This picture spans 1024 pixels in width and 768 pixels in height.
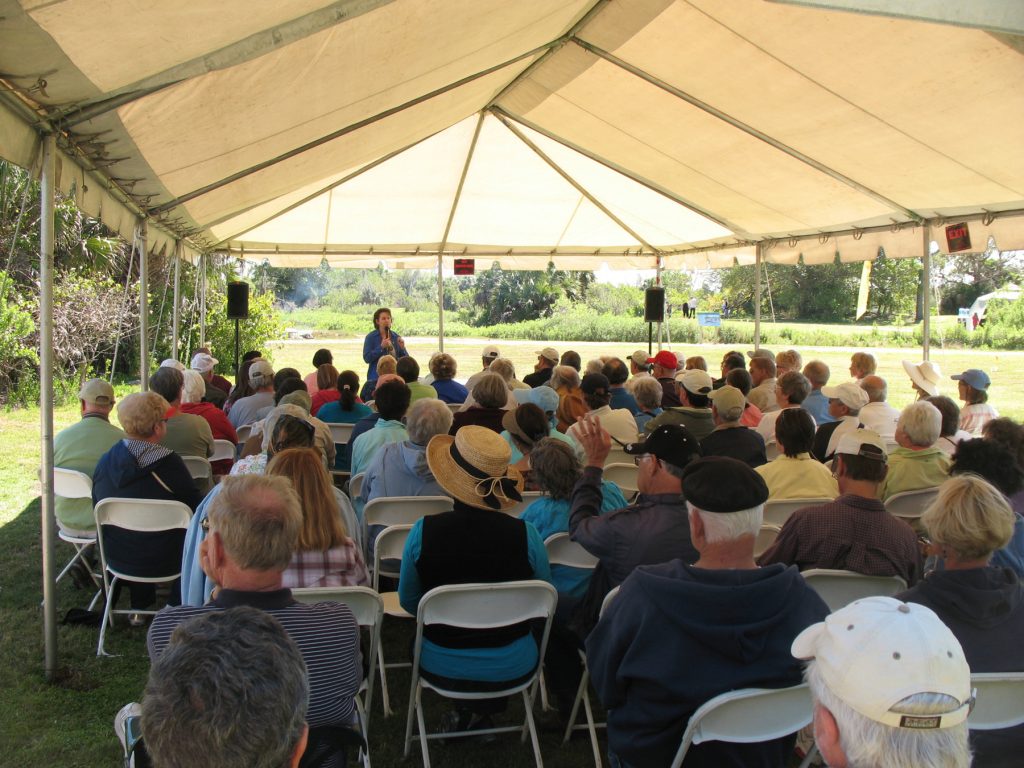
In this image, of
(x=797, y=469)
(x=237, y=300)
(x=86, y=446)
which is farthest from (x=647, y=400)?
(x=237, y=300)

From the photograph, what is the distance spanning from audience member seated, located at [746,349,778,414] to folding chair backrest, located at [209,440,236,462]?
383 centimetres

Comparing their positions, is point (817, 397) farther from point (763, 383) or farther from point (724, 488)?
point (724, 488)

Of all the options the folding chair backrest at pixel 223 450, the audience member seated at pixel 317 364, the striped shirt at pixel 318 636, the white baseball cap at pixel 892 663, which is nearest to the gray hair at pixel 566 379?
the audience member seated at pixel 317 364

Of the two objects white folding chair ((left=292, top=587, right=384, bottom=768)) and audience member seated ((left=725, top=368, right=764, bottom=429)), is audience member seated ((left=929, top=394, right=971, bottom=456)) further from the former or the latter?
white folding chair ((left=292, top=587, right=384, bottom=768))

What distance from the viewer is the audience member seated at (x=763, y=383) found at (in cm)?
635

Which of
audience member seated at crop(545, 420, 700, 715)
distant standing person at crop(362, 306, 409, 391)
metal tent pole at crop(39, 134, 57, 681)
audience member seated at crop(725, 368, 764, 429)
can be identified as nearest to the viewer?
audience member seated at crop(545, 420, 700, 715)

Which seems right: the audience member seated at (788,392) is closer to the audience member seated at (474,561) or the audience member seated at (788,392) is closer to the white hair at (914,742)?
the audience member seated at (474,561)

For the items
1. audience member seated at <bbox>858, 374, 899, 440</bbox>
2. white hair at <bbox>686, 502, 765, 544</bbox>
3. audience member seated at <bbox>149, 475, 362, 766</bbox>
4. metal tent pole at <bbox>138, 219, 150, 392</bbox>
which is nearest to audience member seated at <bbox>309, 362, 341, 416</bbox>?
metal tent pole at <bbox>138, 219, 150, 392</bbox>

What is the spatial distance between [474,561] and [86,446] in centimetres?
262

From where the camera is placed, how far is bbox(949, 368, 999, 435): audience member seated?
557cm

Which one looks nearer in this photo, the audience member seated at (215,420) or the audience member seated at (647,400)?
the audience member seated at (215,420)

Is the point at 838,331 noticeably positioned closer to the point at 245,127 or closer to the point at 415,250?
the point at 415,250

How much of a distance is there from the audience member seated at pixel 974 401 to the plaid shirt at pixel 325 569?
466 cm

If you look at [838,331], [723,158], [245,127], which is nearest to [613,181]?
[723,158]
